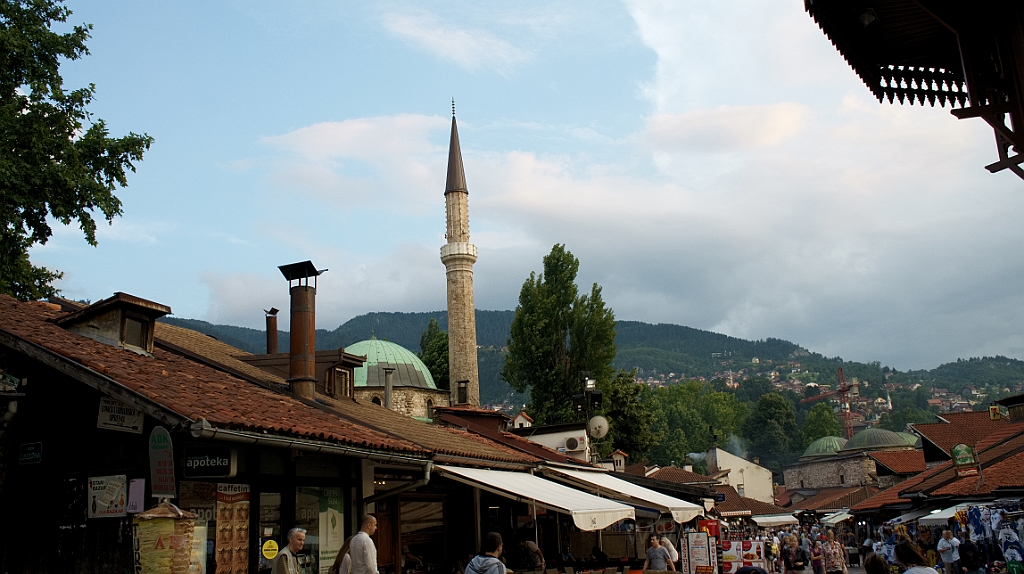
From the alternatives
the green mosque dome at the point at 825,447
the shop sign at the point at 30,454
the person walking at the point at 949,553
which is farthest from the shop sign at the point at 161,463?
the green mosque dome at the point at 825,447

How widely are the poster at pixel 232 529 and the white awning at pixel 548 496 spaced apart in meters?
3.48

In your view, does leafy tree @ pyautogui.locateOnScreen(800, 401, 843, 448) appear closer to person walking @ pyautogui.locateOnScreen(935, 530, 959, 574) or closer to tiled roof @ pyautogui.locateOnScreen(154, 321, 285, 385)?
person walking @ pyautogui.locateOnScreen(935, 530, 959, 574)

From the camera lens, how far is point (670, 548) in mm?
16781

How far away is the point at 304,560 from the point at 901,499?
23.5 meters

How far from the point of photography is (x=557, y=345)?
1618 inches

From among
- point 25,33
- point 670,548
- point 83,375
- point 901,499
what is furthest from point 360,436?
point 901,499

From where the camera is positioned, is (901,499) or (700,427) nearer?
(901,499)

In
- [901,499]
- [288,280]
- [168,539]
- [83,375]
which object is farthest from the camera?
[901,499]

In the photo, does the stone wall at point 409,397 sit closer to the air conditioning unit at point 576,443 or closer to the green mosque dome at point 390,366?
the green mosque dome at point 390,366

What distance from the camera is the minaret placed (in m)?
48.2

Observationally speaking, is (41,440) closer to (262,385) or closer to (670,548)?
(262,385)

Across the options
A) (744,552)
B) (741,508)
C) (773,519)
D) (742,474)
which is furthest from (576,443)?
(742,474)

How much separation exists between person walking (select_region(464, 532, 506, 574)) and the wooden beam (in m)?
2.70

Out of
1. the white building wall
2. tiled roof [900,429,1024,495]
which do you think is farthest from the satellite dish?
the white building wall
